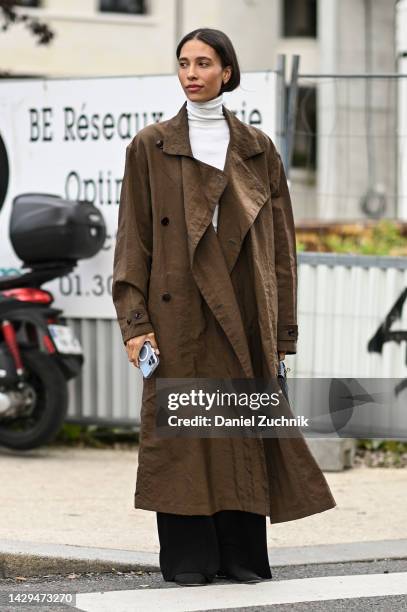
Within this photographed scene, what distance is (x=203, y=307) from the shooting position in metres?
5.16

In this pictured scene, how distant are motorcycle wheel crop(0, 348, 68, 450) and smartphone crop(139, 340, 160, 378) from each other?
9.45 ft

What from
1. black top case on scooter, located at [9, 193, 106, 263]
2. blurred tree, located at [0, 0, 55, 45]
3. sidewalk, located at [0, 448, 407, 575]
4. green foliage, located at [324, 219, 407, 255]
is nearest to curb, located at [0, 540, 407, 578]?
sidewalk, located at [0, 448, 407, 575]

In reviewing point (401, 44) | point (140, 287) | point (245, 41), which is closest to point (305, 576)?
point (140, 287)

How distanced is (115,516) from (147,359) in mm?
1643

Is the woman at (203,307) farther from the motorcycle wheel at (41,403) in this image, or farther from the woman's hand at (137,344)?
the motorcycle wheel at (41,403)

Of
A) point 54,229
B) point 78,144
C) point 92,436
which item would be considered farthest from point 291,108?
point 92,436

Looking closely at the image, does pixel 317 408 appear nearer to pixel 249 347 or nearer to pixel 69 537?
pixel 69 537

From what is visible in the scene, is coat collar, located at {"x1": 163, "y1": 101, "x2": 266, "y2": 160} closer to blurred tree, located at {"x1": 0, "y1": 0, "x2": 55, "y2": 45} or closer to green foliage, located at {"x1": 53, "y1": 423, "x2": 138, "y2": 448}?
green foliage, located at {"x1": 53, "y1": 423, "x2": 138, "y2": 448}

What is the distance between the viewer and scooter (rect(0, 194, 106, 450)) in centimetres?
797

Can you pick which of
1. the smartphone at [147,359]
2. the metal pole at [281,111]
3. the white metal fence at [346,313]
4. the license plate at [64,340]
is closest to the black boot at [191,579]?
the smartphone at [147,359]

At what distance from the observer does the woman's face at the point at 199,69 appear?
515cm

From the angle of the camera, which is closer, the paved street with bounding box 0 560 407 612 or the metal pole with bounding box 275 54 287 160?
the paved street with bounding box 0 560 407 612

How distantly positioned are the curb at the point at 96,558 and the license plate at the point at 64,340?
234 centimetres

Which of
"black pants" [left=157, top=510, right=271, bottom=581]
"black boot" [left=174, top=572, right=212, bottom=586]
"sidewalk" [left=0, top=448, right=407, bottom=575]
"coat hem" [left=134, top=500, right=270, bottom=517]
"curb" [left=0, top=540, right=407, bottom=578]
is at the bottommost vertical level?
"sidewalk" [left=0, top=448, right=407, bottom=575]
